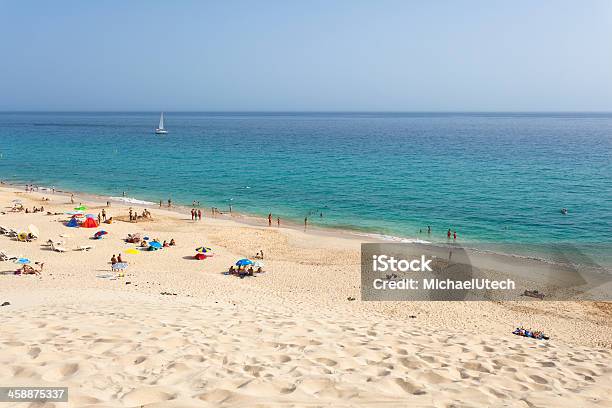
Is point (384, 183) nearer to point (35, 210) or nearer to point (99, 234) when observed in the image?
point (99, 234)

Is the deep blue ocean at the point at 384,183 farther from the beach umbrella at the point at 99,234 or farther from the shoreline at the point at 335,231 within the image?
the beach umbrella at the point at 99,234

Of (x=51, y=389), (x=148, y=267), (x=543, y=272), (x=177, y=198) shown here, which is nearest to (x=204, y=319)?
(x=51, y=389)

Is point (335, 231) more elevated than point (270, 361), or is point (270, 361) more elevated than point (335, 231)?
point (270, 361)

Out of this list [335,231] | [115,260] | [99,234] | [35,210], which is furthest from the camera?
[35,210]

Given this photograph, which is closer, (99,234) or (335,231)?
(99,234)

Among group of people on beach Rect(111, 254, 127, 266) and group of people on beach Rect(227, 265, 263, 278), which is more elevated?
group of people on beach Rect(111, 254, 127, 266)

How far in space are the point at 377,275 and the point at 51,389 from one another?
71.7 ft

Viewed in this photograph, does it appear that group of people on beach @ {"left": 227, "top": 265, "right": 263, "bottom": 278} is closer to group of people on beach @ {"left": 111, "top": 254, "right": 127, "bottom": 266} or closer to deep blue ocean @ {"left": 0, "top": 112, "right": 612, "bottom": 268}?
group of people on beach @ {"left": 111, "top": 254, "right": 127, "bottom": 266}

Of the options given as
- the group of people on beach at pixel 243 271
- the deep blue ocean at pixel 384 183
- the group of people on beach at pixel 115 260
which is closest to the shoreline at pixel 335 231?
the deep blue ocean at pixel 384 183

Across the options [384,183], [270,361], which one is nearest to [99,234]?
[270,361]

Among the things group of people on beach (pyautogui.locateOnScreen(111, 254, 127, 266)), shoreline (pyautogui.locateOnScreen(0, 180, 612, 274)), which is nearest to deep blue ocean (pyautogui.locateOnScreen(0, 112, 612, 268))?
shoreline (pyautogui.locateOnScreen(0, 180, 612, 274))

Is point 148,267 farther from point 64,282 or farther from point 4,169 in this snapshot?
point 4,169

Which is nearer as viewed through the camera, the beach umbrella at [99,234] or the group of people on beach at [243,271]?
the group of people on beach at [243,271]

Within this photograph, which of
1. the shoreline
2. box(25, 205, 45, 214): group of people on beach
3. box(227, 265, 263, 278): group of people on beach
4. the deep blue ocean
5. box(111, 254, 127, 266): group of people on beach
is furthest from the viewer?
box(25, 205, 45, 214): group of people on beach
